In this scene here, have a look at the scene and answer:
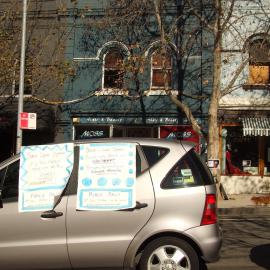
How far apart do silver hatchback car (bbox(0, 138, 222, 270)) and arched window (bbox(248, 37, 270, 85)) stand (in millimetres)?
13412

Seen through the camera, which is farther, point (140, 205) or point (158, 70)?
point (158, 70)

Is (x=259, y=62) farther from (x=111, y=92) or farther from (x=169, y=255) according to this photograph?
(x=169, y=255)

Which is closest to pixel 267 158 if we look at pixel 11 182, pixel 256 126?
pixel 256 126

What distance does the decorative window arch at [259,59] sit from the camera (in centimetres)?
1914

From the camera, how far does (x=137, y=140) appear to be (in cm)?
636

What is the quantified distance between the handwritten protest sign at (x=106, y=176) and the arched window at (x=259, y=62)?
43.7 feet

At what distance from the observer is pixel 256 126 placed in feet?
63.2

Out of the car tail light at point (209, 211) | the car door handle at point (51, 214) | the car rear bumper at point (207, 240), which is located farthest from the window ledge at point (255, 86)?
the car door handle at point (51, 214)

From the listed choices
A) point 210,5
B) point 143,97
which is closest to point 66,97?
point 143,97

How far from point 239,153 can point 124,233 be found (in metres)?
14.9

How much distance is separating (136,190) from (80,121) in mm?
14593

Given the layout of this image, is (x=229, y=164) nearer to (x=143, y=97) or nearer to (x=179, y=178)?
(x=143, y=97)

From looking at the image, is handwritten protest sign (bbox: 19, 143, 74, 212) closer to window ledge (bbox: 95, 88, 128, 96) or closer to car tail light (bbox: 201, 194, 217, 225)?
car tail light (bbox: 201, 194, 217, 225)

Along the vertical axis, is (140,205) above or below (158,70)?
below
